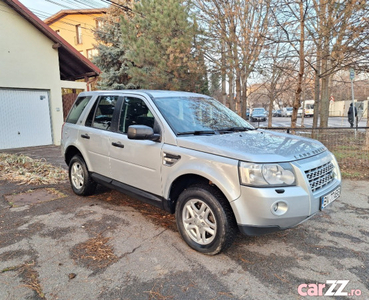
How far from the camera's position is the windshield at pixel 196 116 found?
348cm

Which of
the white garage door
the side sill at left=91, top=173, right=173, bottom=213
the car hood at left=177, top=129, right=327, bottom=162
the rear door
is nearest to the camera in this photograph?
the car hood at left=177, top=129, right=327, bottom=162

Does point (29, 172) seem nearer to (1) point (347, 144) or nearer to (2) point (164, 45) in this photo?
(2) point (164, 45)

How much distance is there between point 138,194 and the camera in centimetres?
370

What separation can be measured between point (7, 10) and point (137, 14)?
15.7ft

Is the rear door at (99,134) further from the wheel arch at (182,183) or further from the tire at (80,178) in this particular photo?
the wheel arch at (182,183)

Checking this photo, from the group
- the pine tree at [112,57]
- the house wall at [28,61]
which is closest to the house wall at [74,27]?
the pine tree at [112,57]

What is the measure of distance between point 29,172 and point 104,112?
141 inches

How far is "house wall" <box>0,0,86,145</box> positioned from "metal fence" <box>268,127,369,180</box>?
9.52 metres

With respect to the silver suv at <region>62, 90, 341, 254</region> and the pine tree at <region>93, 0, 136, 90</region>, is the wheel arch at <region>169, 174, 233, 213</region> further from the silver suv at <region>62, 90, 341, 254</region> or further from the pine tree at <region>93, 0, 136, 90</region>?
the pine tree at <region>93, 0, 136, 90</region>

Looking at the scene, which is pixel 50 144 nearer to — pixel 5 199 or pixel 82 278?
pixel 5 199

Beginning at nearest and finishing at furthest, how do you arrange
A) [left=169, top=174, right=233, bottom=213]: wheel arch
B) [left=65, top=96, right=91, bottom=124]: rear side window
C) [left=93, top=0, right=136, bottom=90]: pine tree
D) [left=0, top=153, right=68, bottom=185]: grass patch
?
[left=169, top=174, right=233, bottom=213]: wheel arch → [left=65, top=96, right=91, bottom=124]: rear side window → [left=0, top=153, right=68, bottom=185]: grass patch → [left=93, top=0, right=136, bottom=90]: pine tree

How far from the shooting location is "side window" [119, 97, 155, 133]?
3727 mm

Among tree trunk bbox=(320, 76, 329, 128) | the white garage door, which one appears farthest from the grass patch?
tree trunk bbox=(320, 76, 329, 128)

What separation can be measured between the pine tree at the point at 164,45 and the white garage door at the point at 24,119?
4211 mm
